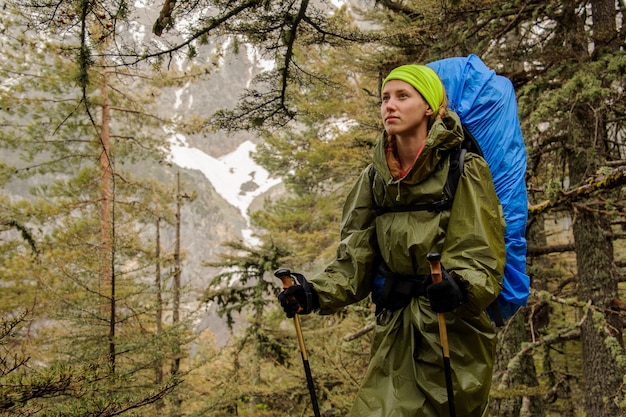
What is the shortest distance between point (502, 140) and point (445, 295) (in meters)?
1.02

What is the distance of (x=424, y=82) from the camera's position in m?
2.60

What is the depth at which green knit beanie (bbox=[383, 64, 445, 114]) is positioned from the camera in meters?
2.59

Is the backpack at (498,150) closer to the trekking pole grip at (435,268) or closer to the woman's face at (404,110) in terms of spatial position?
the woman's face at (404,110)

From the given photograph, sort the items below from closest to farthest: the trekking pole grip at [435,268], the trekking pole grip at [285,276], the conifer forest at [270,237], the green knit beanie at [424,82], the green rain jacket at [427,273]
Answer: the trekking pole grip at [435,268] → the green rain jacket at [427,273] → the trekking pole grip at [285,276] → the green knit beanie at [424,82] → the conifer forest at [270,237]

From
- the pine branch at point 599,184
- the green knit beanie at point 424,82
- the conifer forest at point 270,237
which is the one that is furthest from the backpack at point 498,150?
the conifer forest at point 270,237

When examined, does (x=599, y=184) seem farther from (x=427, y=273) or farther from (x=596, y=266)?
(x=596, y=266)

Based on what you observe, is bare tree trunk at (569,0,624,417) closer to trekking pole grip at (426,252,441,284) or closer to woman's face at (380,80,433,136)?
woman's face at (380,80,433,136)

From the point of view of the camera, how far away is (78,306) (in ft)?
19.6

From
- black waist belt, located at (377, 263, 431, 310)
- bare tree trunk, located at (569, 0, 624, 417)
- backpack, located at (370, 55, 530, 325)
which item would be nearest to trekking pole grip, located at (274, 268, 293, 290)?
black waist belt, located at (377, 263, 431, 310)

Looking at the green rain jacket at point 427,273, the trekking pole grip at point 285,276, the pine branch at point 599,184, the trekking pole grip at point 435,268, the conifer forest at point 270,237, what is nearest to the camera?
the trekking pole grip at point 435,268

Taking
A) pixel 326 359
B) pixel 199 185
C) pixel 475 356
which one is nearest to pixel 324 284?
pixel 475 356

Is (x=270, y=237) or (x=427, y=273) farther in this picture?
(x=270, y=237)

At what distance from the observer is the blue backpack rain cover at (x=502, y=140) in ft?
8.38

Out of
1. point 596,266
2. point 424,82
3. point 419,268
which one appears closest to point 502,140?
point 424,82
